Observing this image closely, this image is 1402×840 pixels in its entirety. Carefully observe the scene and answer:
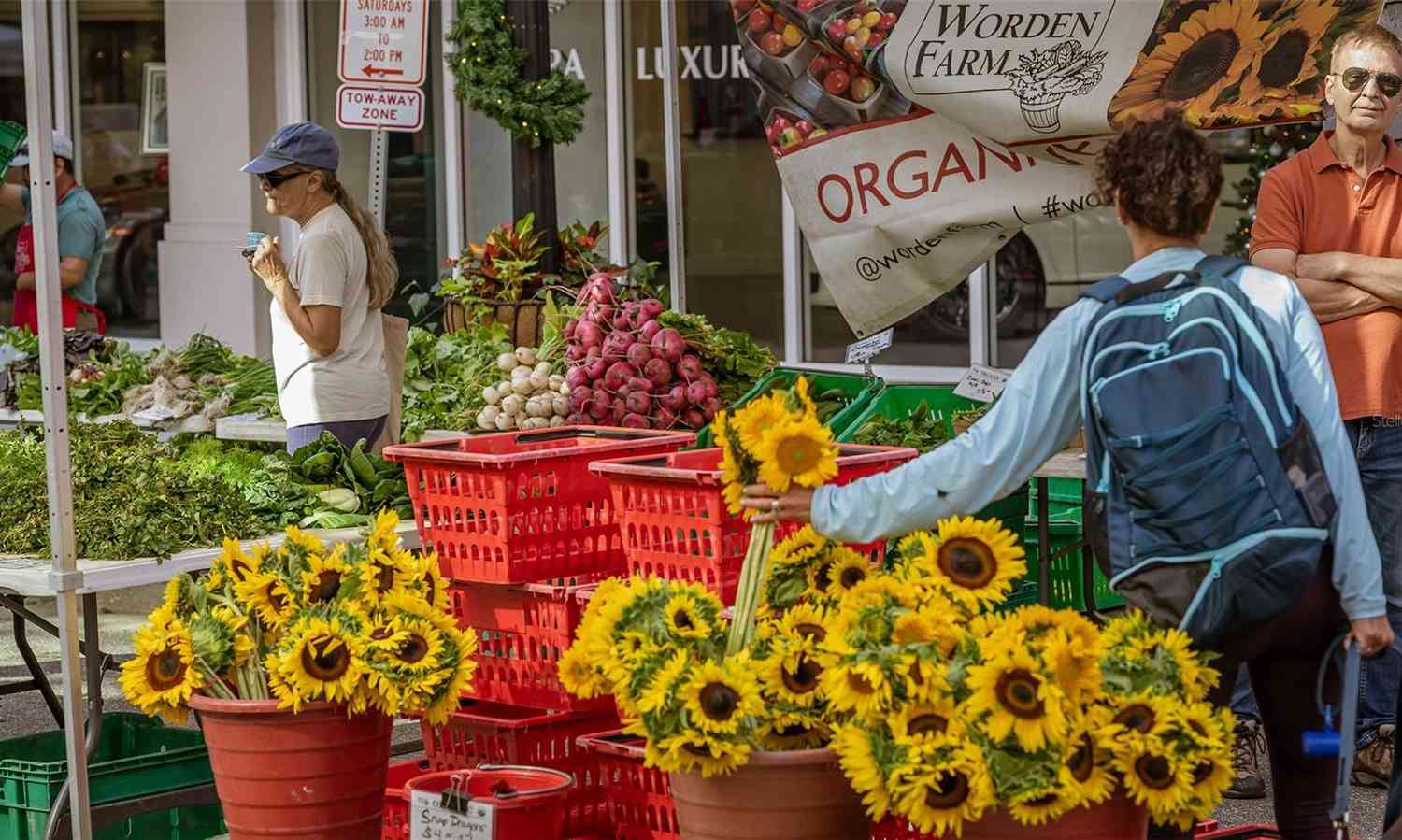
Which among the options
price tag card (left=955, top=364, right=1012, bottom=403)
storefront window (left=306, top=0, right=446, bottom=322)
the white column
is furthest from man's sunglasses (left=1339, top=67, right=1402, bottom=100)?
the white column

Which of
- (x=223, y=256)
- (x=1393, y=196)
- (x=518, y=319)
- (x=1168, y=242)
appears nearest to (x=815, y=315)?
(x=518, y=319)

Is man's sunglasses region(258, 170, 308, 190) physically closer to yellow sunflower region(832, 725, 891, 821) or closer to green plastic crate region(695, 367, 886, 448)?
green plastic crate region(695, 367, 886, 448)

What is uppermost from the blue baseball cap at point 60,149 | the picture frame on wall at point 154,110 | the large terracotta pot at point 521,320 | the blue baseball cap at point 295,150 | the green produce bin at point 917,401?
the picture frame on wall at point 154,110

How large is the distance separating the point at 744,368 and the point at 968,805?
4102 millimetres

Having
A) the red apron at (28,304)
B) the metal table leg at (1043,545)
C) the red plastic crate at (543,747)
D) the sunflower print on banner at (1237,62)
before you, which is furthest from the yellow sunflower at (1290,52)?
the red apron at (28,304)

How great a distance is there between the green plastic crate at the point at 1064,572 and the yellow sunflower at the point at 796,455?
8.28 feet

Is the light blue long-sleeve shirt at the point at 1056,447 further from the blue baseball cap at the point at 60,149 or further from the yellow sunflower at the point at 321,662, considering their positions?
the blue baseball cap at the point at 60,149

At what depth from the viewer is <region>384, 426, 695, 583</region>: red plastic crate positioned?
4.42m

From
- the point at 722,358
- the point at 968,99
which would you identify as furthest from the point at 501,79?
the point at 968,99

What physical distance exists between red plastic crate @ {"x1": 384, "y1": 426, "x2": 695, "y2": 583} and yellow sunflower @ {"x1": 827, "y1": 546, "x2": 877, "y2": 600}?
0.97 metres

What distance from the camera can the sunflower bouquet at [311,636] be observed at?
401cm

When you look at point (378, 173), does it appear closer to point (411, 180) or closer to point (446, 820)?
point (411, 180)

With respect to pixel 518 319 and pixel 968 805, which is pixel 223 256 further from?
pixel 968 805

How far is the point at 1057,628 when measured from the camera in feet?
10.7
